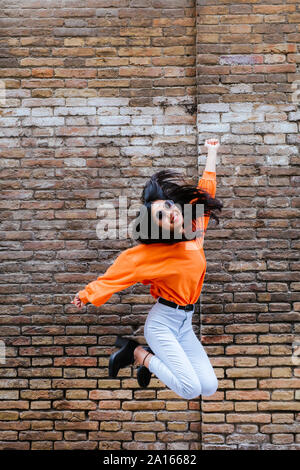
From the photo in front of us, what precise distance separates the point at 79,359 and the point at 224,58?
9.40 ft

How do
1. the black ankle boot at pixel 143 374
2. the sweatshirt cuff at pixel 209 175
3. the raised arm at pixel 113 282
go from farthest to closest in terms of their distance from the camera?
the black ankle boot at pixel 143 374 < the sweatshirt cuff at pixel 209 175 < the raised arm at pixel 113 282

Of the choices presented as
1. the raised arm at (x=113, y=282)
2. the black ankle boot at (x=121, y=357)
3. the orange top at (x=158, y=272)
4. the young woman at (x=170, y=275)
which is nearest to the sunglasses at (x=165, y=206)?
the young woman at (x=170, y=275)

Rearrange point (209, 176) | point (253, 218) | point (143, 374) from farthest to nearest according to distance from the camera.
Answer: point (253, 218) < point (143, 374) < point (209, 176)

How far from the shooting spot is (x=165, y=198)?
2.94 metres

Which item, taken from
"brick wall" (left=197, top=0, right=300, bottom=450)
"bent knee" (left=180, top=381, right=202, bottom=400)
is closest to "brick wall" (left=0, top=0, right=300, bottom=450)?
"brick wall" (left=197, top=0, right=300, bottom=450)

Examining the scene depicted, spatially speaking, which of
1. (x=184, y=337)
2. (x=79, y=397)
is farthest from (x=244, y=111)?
(x=79, y=397)

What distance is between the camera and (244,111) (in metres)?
3.73

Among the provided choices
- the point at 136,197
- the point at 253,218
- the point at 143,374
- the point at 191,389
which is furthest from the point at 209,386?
the point at 136,197

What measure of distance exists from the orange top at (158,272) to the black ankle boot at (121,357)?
493mm

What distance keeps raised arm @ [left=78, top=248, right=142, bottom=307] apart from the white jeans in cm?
37

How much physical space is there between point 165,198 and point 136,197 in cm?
87

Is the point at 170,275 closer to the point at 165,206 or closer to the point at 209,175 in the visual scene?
the point at 165,206

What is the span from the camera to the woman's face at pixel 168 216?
2.84 metres

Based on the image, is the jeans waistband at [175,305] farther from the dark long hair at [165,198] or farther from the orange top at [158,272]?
the dark long hair at [165,198]
